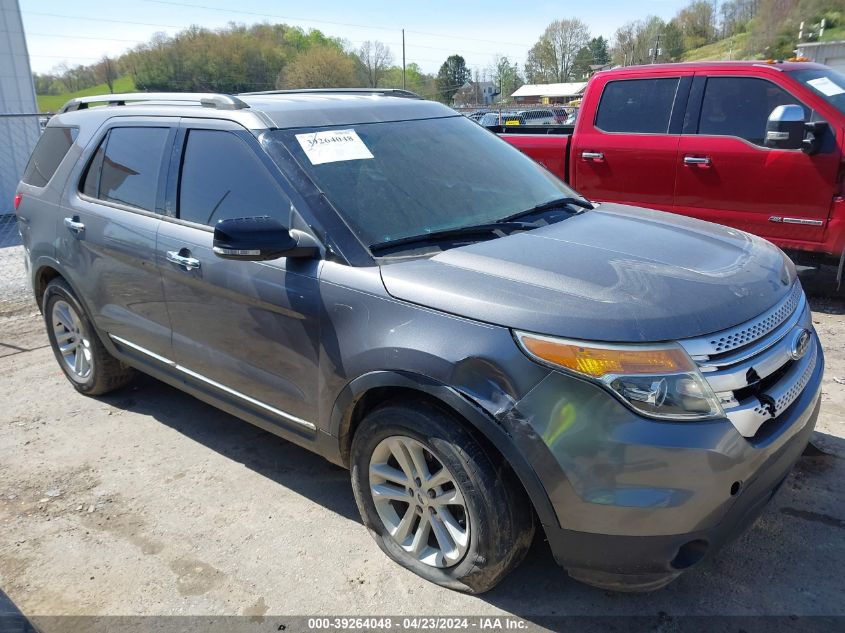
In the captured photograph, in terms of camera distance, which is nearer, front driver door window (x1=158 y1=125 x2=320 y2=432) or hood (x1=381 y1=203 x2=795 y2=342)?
hood (x1=381 y1=203 x2=795 y2=342)

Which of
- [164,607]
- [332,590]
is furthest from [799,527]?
[164,607]

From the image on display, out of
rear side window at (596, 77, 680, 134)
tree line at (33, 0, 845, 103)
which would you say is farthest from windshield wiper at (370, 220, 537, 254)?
tree line at (33, 0, 845, 103)

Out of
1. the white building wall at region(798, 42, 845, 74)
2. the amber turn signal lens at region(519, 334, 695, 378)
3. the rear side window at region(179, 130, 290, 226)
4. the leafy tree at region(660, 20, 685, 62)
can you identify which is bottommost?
the amber turn signal lens at region(519, 334, 695, 378)

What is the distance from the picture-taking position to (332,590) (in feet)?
8.72

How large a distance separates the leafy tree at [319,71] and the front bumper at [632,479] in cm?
8697

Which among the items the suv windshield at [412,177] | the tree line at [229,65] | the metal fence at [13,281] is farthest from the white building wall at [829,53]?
the tree line at [229,65]

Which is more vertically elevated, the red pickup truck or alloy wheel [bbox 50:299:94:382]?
the red pickup truck

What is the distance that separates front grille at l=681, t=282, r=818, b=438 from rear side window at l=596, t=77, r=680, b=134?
4079 mm

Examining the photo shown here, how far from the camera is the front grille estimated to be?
2113mm

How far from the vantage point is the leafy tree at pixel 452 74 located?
117 metres

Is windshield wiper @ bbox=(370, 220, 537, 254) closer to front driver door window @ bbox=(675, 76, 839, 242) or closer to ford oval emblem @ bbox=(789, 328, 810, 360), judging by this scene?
ford oval emblem @ bbox=(789, 328, 810, 360)

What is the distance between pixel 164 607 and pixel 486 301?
1734 millimetres

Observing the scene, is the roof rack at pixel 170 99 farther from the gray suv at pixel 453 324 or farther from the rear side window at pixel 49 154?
the rear side window at pixel 49 154

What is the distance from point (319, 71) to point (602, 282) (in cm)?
9281
